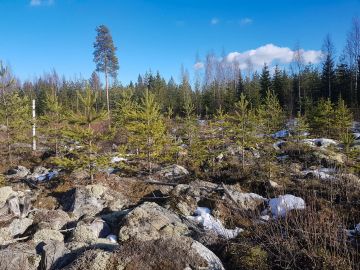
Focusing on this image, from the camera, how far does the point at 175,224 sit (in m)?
7.41

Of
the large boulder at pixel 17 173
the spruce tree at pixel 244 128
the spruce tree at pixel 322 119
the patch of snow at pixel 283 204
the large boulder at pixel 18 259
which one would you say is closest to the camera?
the large boulder at pixel 18 259

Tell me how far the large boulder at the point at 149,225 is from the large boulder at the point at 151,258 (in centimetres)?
123

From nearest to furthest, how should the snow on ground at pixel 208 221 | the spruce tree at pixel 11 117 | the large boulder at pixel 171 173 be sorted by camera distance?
the snow on ground at pixel 208 221
the large boulder at pixel 171 173
the spruce tree at pixel 11 117

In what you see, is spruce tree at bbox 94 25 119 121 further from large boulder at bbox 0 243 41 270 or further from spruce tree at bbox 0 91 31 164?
large boulder at bbox 0 243 41 270

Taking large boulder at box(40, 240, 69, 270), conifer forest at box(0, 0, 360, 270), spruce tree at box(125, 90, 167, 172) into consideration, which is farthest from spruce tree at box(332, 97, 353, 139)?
large boulder at box(40, 240, 69, 270)

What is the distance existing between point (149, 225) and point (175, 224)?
27.0 inches

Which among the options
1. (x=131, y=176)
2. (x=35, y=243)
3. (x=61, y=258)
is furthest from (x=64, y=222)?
(x=131, y=176)

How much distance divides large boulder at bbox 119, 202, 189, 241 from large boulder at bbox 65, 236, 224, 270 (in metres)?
1.23

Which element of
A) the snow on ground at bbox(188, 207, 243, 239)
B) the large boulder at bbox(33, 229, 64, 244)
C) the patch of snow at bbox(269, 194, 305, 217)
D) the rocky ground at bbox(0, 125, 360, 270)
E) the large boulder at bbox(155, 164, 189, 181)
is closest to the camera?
the rocky ground at bbox(0, 125, 360, 270)

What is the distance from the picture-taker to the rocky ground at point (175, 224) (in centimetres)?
477

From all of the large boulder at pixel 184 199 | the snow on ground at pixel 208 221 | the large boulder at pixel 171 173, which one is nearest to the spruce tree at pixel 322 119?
the large boulder at pixel 171 173

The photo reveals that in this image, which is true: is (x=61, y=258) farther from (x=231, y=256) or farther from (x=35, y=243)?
(x=231, y=256)

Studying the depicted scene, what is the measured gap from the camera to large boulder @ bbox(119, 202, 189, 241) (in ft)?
22.5

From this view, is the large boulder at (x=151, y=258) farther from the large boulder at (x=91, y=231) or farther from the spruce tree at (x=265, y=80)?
the spruce tree at (x=265, y=80)
